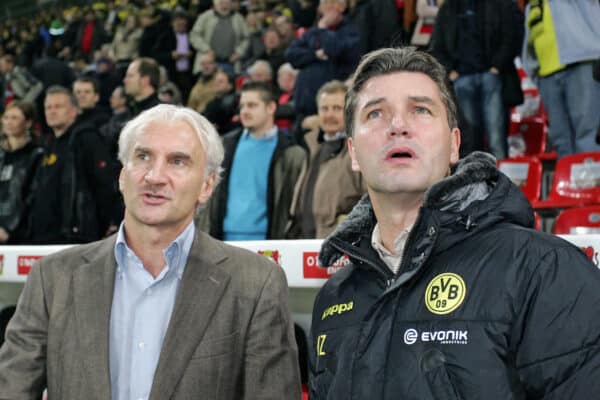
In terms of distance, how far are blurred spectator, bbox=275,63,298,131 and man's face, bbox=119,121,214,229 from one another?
17.0 ft

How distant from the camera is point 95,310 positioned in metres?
2.65

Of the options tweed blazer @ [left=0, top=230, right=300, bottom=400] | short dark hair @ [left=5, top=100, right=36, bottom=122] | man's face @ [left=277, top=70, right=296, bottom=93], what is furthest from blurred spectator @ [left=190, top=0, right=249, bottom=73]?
tweed blazer @ [left=0, top=230, right=300, bottom=400]

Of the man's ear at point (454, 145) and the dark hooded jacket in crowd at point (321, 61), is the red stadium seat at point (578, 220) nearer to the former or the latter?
the man's ear at point (454, 145)

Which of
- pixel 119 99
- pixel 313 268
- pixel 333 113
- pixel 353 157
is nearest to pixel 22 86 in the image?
pixel 119 99

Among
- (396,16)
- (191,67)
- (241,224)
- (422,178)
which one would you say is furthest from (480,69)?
(191,67)

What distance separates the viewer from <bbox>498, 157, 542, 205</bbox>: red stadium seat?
626cm

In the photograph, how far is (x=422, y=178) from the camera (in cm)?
204

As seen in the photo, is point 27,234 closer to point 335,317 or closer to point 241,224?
point 241,224

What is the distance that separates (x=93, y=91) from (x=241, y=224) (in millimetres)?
3067

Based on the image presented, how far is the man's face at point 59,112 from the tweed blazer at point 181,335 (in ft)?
14.0

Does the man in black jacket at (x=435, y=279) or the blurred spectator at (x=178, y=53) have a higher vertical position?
the blurred spectator at (x=178, y=53)

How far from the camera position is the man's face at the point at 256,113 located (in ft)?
19.3

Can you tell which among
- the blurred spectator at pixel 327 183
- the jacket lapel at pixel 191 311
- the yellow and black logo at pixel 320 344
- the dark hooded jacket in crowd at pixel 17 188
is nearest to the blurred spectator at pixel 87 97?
the dark hooded jacket in crowd at pixel 17 188

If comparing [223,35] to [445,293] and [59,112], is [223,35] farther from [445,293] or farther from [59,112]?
[445,293]
